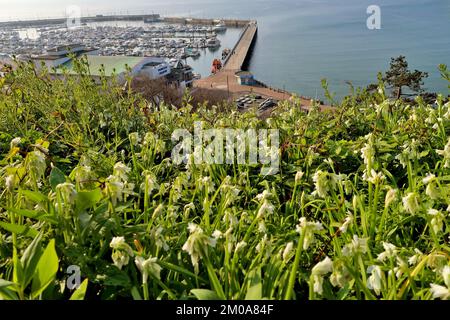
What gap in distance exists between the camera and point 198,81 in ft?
100

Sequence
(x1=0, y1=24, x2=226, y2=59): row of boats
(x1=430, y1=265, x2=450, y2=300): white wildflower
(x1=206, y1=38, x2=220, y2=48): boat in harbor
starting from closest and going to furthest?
1. (x1=430, y1=265, x2=450, y2=300): white wildflower
2. (x1=0, y1=24, x2=226, y2=59): row of boats
3. (x1=206, y1=38, x2=220, y2=48): boat in harbor

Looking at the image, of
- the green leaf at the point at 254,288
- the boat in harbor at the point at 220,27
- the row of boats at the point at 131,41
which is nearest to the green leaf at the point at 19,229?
the green leaf at the point at 254,288

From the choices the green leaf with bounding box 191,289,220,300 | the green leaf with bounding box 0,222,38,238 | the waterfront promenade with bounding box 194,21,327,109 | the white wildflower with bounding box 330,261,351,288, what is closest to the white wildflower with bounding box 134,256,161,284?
the green leaf with bounding box 191,289,220,300

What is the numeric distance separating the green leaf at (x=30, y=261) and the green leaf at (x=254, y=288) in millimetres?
481

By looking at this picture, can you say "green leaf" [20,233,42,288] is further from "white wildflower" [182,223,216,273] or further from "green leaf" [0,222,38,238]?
"white wildflower" [182,223,216,273]

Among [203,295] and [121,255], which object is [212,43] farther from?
[203,295]

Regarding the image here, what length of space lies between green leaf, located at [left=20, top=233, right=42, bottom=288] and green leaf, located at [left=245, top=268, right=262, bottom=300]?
48 centimetres

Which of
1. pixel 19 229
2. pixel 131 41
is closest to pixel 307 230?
pixel 19 229

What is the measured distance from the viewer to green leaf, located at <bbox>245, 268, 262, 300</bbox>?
898 mm

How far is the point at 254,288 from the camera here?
0.92 metres

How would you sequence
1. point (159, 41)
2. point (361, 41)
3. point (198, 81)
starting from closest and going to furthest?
1. point (198, 81)
2. point (361, 41)
3. point (159, 41)
